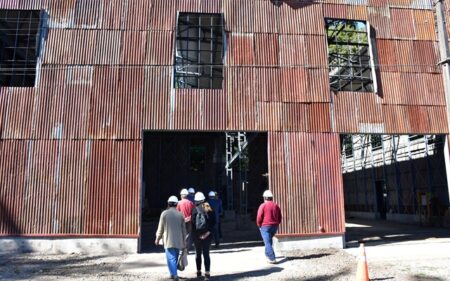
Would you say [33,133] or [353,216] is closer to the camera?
[33,133]

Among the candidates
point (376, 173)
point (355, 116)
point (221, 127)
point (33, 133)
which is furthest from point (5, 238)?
point (376, 173)

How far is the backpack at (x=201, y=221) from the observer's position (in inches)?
352

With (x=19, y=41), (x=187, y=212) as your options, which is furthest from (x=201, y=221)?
(x=19, y=41)

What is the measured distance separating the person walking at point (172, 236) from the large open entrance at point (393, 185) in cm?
791

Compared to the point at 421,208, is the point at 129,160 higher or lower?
higher

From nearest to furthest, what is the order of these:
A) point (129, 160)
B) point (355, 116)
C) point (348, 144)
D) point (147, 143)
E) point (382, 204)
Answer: point (129, 160) → point (355, 116) → point (382, 204) → point (147, 143) → point (348, 144)

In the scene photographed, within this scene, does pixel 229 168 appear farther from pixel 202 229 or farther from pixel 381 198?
pixel 202 229

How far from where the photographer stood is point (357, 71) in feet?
70.4

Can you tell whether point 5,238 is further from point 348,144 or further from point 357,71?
point 348,144

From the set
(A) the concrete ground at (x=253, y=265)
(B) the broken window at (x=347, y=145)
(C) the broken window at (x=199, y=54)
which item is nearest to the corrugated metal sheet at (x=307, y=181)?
(A) the concrete ground at (x=253, y=265)

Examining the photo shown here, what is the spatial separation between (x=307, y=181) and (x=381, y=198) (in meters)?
18.3

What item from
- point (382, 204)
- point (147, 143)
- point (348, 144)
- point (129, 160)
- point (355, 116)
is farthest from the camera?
point (348, 144)

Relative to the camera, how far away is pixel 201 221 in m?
8.99

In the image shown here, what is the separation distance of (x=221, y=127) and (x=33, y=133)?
6.30m
